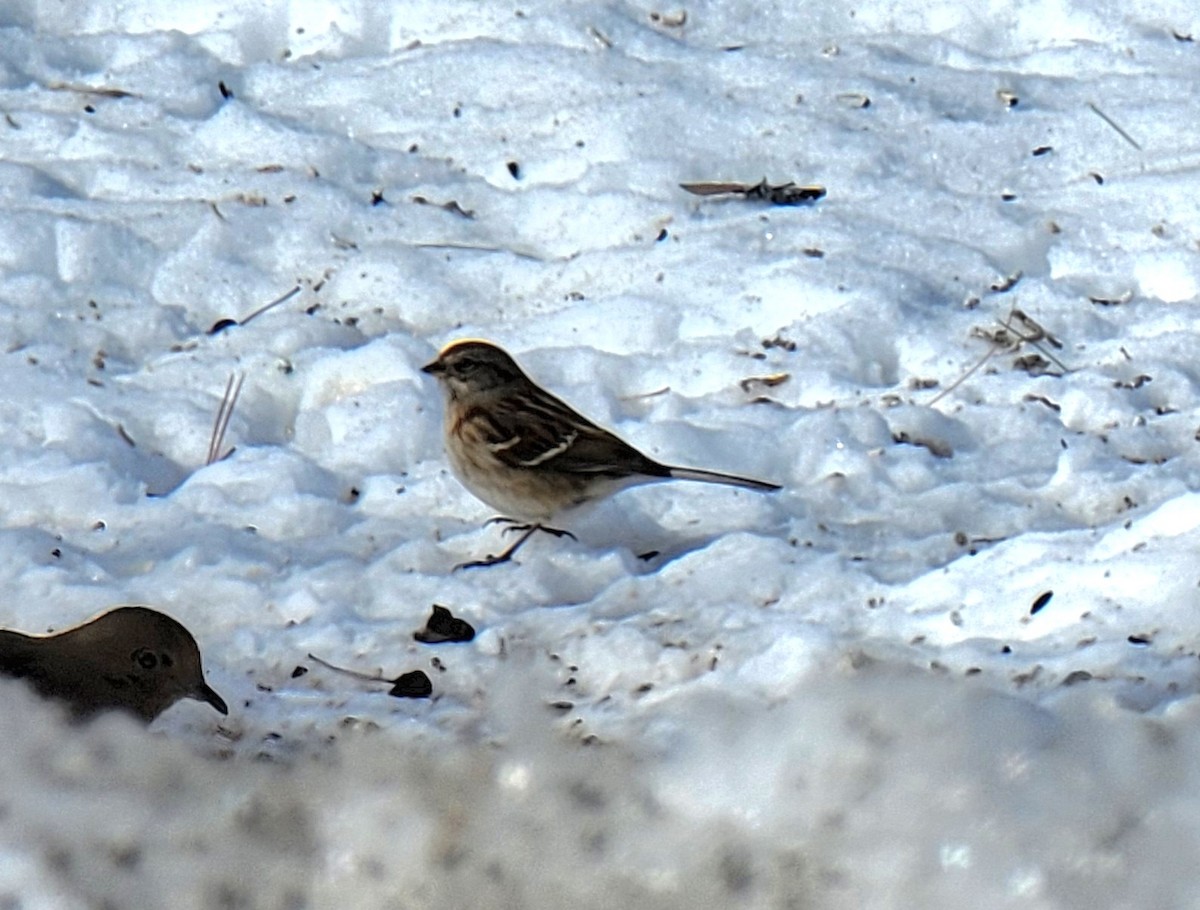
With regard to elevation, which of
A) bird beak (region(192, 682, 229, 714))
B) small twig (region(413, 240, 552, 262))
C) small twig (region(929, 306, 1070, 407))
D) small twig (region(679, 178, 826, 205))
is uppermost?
bird beak (region(192, 682, 229, 714))

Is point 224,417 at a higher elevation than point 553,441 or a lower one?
lower

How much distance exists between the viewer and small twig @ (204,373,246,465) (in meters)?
5.79

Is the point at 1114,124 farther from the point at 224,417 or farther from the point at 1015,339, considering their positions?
the point at 224,417

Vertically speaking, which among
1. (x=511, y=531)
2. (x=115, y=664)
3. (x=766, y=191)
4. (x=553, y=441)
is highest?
(x=115, y=664)

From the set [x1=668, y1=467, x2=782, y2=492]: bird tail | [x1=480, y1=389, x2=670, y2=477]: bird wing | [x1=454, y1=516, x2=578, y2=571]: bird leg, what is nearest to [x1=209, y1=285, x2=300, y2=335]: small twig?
[x1=480, y1=389, x2=670, y2=477]: bird wing

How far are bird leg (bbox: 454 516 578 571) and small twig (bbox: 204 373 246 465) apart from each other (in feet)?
2.67

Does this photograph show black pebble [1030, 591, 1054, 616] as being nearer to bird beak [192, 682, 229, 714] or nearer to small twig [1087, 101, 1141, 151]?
bird beak [192, 682, 229, 714]

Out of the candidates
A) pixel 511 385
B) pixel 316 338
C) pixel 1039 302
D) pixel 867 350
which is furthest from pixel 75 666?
pixel 1039 302

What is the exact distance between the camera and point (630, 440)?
19.1 ft

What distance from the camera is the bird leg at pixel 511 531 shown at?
525 cm

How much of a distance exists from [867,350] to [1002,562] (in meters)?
1.51

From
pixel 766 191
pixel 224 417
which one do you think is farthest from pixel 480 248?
pixel 224 417

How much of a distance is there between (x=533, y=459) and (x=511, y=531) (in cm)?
23

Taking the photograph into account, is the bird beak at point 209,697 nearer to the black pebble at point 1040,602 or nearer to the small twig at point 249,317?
the black pebble at point 1040,602
